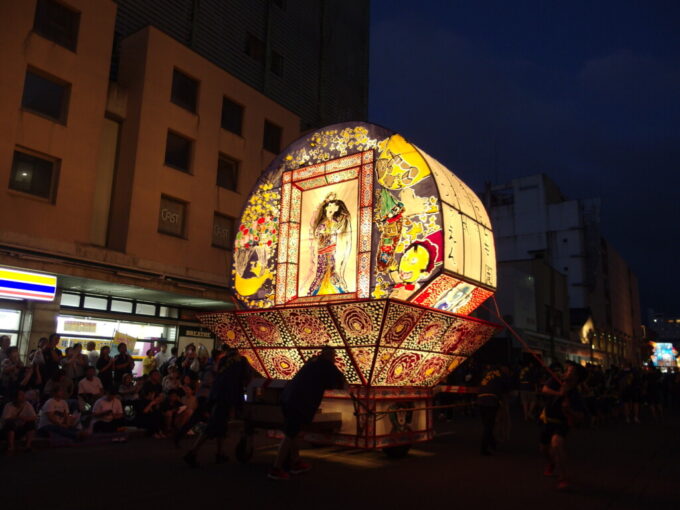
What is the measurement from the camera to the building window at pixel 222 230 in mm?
19772

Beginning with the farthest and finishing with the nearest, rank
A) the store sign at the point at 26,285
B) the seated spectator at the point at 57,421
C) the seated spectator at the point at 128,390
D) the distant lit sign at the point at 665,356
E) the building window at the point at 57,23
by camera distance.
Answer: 1. the distant lit sign at the point at 665,356
2. the building window at the point at 57,23
3. the store sign at the point at 26,285
4. the seated spectator at the point at 128,390
5. the seated spectator at the point at 57,421

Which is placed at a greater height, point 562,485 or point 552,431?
point 552,431

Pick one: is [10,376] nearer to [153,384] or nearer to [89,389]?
[89,389]

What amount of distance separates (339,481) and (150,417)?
577 cm

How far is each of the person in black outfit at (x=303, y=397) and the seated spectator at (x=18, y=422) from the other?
14.9 feet

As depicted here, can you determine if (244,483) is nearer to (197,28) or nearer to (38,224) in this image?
(38,224)

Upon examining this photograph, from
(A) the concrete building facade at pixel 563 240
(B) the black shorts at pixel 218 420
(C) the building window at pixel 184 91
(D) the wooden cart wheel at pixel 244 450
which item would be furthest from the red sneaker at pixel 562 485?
(A) the concrete building facade at pixel 563 240

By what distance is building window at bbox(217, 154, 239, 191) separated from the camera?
66.8 ft

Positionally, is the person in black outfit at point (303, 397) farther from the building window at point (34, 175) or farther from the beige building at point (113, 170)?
the building window at point (34, 175)

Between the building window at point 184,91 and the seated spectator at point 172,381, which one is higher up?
the building window at point 184,91

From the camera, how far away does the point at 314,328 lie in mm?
8055

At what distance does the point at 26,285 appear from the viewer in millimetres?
13820

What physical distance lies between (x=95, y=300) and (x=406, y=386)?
38.1 feet

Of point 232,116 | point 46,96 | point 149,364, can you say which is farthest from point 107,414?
point 232,116
